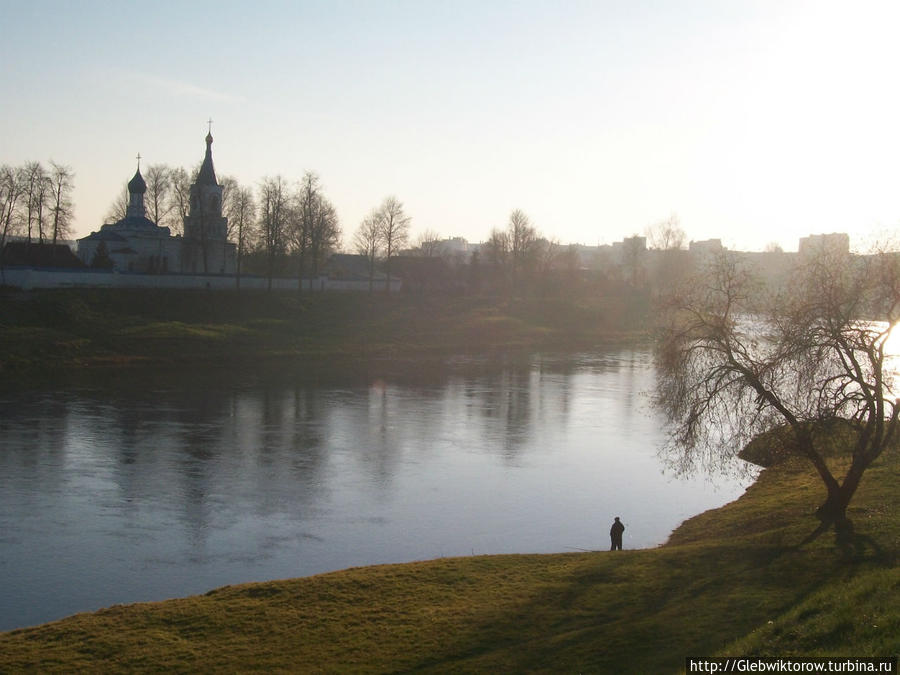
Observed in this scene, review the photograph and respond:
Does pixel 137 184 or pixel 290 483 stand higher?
pixel 137 184

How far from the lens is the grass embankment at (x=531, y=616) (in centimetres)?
1305

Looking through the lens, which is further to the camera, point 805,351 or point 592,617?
point 805,351

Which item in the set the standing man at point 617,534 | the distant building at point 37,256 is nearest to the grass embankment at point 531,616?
the standing man at point 617,534

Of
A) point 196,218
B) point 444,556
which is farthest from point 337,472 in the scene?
point 196,218

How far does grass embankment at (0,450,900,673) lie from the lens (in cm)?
1305

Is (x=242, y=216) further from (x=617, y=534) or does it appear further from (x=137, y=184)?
(x=617, y=534)

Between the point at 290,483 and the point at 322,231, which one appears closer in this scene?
the point at 290,483

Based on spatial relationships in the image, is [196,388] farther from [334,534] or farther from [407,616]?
[407,616]

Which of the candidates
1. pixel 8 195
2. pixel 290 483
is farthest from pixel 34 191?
pixel 290 483

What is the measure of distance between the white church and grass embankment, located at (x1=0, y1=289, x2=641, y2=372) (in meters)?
9.77

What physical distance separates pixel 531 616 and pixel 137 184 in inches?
3037

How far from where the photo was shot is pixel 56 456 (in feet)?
98.4

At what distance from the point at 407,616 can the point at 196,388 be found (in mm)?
33875

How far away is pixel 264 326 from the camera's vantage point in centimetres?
6912
